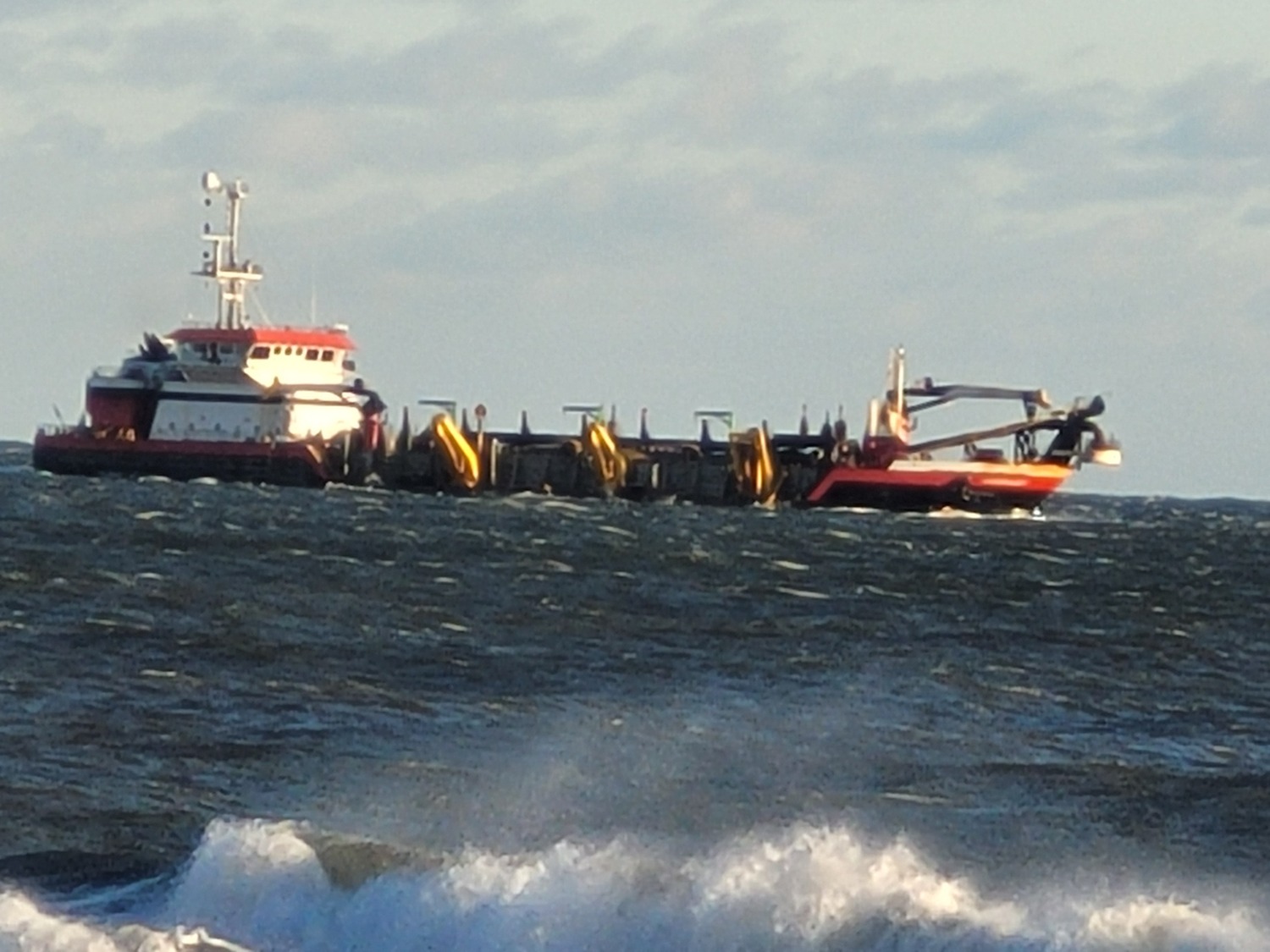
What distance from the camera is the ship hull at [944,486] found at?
309 ft

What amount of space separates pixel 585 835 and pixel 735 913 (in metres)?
4.91

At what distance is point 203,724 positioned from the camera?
29.9 meters

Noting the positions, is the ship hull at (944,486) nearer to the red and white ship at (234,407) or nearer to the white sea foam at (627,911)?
the red and white ship at (234,407)

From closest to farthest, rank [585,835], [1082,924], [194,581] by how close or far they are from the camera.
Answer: [1082,924], [585,835], [194,581]

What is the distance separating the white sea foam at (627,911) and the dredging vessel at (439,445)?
75289 millimetres

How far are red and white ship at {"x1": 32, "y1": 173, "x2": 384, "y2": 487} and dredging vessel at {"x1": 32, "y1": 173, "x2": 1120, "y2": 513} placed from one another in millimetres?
61

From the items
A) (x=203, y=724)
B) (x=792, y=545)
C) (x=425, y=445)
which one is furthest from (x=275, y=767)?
(x=425, y=445)

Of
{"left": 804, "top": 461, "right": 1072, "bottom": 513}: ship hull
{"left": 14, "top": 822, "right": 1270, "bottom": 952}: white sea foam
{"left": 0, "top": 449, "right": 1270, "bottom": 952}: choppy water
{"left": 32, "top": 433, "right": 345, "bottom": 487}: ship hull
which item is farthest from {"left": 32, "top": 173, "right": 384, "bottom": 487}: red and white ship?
{"left": 14, "top": 822, "right": 1270, "bottom": 952}: white sea foam

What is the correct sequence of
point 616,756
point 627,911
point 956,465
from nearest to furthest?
point 627,911 < point 616,756 < point 956,465

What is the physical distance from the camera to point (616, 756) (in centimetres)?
2836

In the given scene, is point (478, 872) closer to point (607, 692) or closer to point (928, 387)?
point (607, 692)

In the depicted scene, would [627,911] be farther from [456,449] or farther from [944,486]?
[456,449]

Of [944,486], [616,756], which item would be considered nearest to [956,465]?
[944,486]

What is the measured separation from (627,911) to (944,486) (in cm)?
7665
